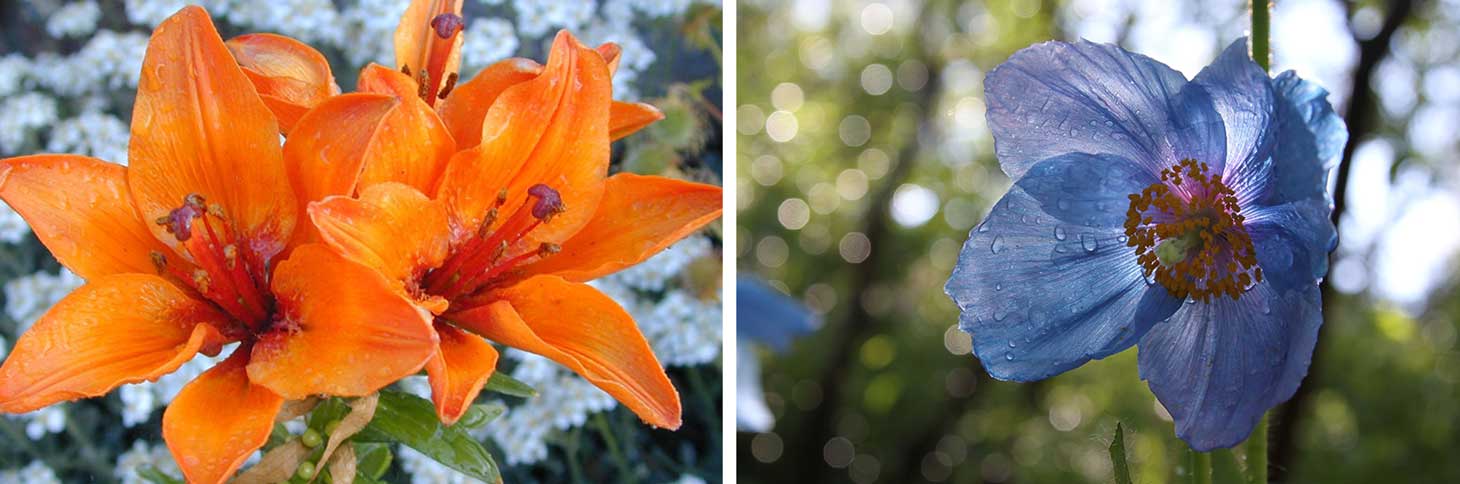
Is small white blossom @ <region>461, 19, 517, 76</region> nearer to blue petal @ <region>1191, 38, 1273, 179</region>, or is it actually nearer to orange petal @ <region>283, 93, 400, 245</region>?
orange petal @ <region>283, 93, 400, 245</region>

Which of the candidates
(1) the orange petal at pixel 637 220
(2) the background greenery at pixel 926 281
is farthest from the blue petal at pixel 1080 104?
(2) the background greenery at pixel 926 281

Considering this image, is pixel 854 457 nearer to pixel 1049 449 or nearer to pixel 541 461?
pixel 1049 449

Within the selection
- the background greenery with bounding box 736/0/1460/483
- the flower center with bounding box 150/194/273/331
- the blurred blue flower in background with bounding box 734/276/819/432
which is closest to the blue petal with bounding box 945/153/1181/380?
the flower center with bounding box 150/194/273/331

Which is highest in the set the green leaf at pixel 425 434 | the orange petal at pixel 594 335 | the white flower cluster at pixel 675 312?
the orange petal at pixel 594 335

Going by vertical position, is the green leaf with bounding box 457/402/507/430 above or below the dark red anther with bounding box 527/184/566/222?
below

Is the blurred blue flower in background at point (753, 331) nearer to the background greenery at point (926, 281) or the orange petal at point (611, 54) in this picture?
the orange petal at point (611, 54)

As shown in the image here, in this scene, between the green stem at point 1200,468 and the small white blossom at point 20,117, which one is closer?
the green stem at point 1200,468

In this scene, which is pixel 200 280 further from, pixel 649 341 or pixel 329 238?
pixel 649 341
